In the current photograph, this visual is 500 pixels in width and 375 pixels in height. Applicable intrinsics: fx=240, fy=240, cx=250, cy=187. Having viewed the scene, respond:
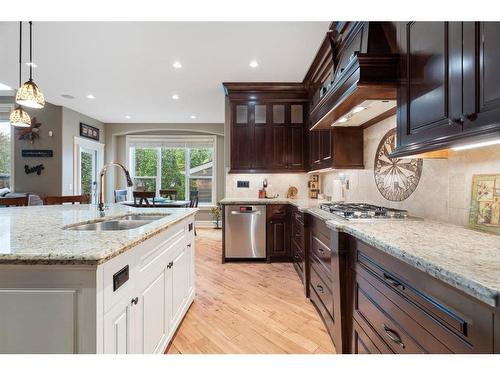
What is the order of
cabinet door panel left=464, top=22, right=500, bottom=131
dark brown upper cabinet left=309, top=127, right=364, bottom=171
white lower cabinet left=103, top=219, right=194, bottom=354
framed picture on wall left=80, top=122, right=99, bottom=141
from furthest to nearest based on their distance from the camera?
framed picture on wall left=80, top=122, right=99, bottom=141 → dark brown upper cabinet left=309, top=127, right=364, bottom=171 → white lower cabinet left=103, top=219, right=194, bottom=354 → cabinet door panel left=464, top=22, right=500, bottom=131

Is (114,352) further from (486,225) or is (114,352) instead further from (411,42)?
(411,42)

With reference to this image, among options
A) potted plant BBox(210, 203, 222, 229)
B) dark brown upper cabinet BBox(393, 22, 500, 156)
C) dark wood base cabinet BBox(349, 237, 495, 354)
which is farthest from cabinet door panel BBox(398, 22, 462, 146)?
potted plant BBox(210, 203, 222, 229)

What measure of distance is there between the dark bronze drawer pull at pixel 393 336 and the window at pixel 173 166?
237 inches

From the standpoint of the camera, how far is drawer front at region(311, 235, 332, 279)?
186 centimetres

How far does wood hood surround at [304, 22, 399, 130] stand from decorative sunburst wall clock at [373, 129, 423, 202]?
0.29 meters

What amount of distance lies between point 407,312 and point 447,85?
997mm

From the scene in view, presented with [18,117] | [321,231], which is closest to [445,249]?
[321,231]

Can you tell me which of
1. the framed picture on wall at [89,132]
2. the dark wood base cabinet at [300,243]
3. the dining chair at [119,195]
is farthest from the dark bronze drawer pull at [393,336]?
the framed picture on wall at [89,132]

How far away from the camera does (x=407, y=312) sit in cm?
97

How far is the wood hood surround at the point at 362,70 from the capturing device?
1.45 meters

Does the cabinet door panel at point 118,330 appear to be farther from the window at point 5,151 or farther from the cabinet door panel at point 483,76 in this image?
the window at point 5,151

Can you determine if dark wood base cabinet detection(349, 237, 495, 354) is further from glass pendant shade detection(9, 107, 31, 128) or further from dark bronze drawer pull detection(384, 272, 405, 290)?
→ glass pendant shade detection(9, 107, 31, 128)

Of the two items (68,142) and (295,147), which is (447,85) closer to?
(295,147)
